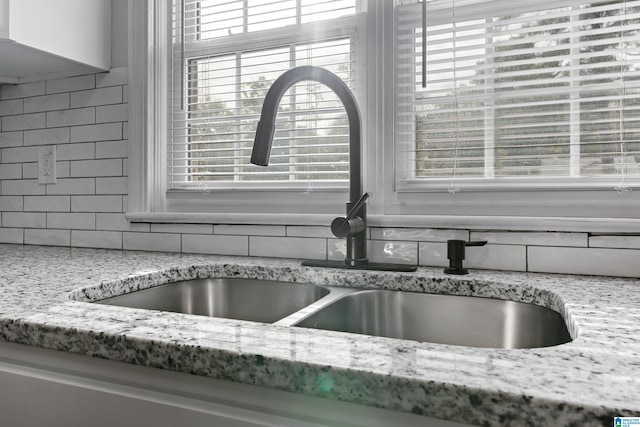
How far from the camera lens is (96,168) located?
180 centimetres

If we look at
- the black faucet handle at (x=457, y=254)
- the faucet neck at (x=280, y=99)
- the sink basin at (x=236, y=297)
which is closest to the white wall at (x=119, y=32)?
the faucet neck at (x=280, y=99)

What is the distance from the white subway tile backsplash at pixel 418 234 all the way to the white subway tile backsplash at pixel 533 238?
4 centimetres

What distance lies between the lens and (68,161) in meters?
1.85

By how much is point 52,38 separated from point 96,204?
0.59 m

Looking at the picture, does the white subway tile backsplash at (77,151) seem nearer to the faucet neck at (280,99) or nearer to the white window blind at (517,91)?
the faucet neck at (280,99)

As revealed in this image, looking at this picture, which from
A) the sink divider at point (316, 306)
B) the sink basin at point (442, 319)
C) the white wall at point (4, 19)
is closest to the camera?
the sink divider at point (316, 306)

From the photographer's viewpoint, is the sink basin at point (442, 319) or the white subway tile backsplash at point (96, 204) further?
the white subway tile backsplash at point (96, 204)

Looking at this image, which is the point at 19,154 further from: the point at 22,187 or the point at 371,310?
the point at 371,310

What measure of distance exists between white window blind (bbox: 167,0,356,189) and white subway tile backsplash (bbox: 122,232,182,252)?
0.19 m

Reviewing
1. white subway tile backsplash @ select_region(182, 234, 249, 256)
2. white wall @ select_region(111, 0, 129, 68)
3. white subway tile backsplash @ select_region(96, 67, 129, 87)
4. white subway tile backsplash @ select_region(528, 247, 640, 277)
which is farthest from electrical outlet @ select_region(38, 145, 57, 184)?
white subway tile backsplash @ select_region(528, 247, 640, 277)

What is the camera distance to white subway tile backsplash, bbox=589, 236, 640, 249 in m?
1.14

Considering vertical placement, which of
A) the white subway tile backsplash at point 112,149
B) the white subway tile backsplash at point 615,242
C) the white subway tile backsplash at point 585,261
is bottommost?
the white subway tile backsplash at point 585,261

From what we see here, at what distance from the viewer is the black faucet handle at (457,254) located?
1.17m

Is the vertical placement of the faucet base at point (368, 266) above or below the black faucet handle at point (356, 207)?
below
